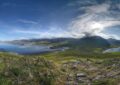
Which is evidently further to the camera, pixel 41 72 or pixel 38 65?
pixel 38 65

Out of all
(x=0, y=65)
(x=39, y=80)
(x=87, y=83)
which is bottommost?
(x=87, y=83)

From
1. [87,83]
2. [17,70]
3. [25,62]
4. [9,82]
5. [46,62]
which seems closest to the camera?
[9,82]

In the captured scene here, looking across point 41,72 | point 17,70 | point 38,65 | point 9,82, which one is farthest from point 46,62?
point 9,82

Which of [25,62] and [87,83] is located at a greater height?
[25,62]

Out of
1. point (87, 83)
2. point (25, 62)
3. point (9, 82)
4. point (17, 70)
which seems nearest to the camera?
point (9, 82)

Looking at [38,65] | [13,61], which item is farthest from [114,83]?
[13,61]

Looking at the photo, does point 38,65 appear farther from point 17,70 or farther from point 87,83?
point 87,83

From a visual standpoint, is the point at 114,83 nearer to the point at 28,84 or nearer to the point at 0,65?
the point at 28,84

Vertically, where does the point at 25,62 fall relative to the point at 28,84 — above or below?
above

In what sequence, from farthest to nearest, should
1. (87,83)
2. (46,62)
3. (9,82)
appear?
(87,83) < (46,62) < (9,82)
